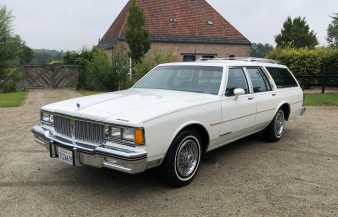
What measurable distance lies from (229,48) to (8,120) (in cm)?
2367

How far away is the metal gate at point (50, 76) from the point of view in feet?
69.1

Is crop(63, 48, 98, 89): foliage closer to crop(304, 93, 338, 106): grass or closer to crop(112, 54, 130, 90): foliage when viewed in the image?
crop(112, 54, 130, 90): foliage

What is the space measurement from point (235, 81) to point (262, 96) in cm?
85

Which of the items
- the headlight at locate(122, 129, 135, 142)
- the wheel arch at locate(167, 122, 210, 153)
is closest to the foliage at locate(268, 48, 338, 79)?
the wheel arch at locate(167, 122, 210, 153)

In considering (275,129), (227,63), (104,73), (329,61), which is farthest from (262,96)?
(329,61)

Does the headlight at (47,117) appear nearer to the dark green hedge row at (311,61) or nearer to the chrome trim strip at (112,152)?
the chrome trim strip at (112,152)

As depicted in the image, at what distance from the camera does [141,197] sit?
436cm

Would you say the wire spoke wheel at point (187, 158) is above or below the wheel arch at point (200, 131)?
below

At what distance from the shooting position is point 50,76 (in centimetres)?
2141

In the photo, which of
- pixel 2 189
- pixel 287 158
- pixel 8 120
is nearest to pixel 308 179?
pixel 287 158

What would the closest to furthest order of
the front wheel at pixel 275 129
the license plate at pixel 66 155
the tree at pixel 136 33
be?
the license plate at pixel 66 155 → the front wheel at pixel 275 129 → the tree at pixel 136 33

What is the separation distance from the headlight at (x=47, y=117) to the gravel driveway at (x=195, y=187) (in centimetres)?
78

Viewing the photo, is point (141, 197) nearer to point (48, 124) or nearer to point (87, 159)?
point (87, 159)

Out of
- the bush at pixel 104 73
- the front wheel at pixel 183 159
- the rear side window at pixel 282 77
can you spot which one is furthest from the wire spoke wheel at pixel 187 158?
the bush at pixel 104 73
